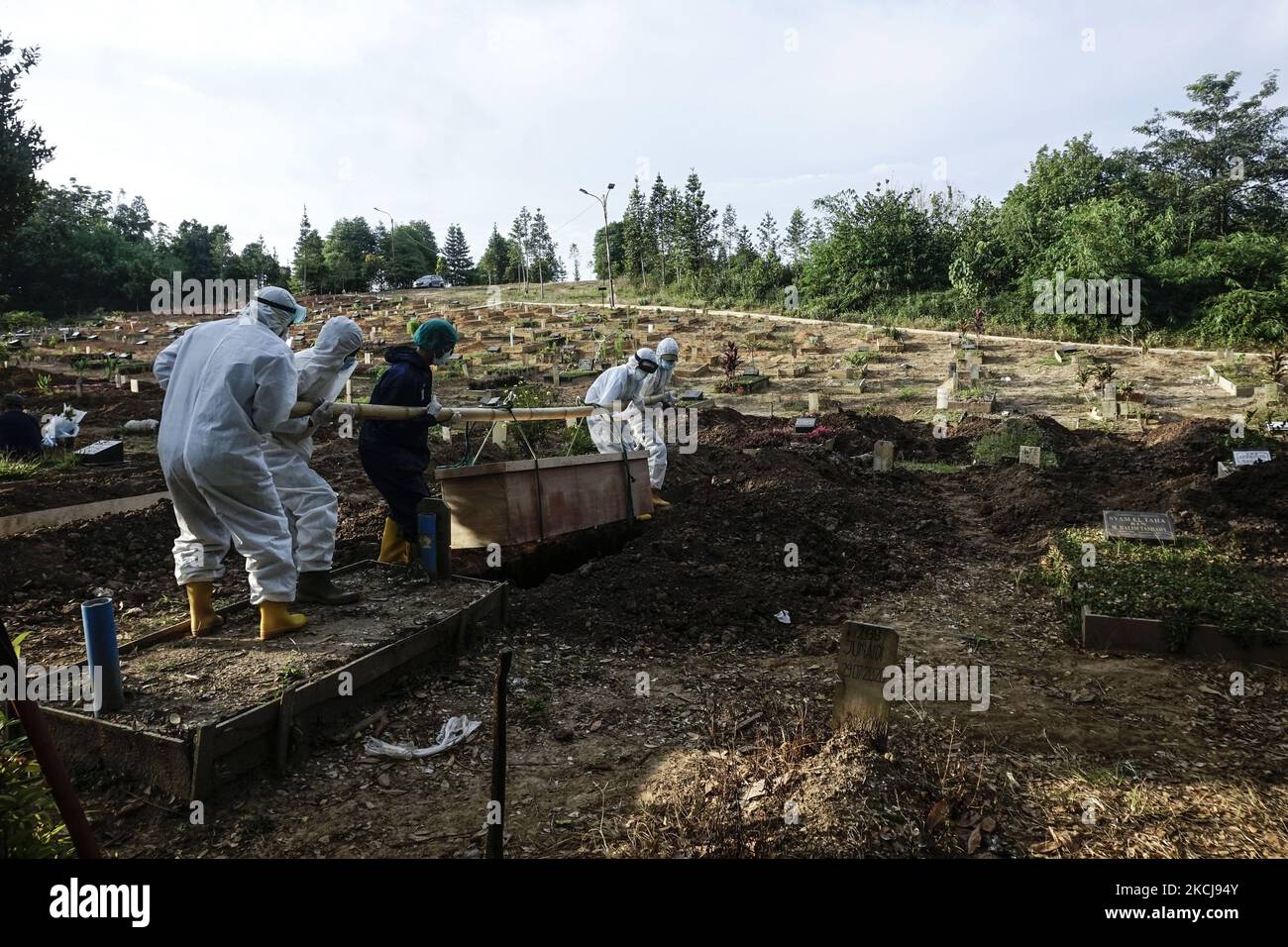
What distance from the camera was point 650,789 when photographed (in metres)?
3.32

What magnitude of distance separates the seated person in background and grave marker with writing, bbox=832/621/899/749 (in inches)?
433

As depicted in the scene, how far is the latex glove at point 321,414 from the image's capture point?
4375 mm

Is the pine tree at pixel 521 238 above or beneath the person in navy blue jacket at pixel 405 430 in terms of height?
above

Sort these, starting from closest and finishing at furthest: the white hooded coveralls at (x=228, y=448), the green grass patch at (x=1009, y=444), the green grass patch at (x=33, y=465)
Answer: the white hooded coveralls at (x=228, y=448) → the green grass patch at (x=33, y=465) → the green grass patch at (x=1009, y=444)

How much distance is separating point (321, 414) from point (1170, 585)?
578cm

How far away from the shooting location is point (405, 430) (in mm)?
5398

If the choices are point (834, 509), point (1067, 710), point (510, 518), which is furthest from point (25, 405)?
point (1067, 710)

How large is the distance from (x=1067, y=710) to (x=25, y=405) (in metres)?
17.7

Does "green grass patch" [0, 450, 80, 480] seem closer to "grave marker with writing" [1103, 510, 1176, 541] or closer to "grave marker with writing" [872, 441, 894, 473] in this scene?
"grave marker with writing" [872, 441, 894, 473]

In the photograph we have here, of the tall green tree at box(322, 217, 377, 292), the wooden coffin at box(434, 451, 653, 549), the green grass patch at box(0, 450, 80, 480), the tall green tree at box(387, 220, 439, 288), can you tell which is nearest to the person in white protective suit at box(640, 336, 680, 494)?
the wooden coffin at box(434, 451, 653, 549)

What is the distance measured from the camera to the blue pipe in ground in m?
3.29

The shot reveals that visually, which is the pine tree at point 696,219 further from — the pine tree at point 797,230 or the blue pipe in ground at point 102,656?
the blue pipe in ground at point 102,656

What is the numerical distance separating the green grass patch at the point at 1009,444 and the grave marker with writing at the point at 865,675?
8.62 meters

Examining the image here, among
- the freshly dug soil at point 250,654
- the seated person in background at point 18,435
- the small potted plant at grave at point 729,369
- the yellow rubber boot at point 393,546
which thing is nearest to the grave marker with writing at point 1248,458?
the freshly dug soil at point 250,654
